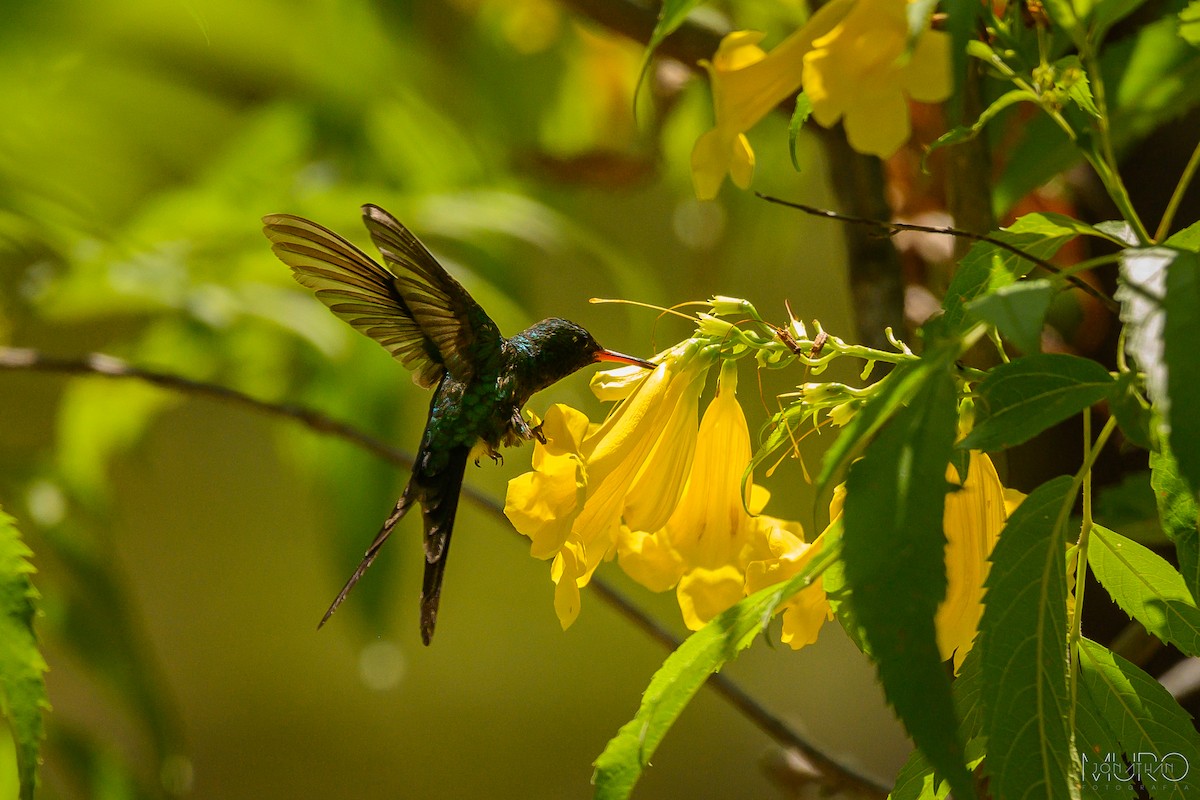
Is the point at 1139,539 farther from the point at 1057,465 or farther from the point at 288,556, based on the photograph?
the point at 288,556

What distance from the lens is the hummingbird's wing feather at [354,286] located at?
1.56 ft

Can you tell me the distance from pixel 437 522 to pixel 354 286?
131mm

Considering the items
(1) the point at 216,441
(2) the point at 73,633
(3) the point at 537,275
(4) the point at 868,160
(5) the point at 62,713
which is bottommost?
(5) the point at 62,713

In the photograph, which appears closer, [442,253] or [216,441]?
[442,253]

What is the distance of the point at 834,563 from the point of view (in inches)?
13.9

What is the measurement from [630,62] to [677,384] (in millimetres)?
998

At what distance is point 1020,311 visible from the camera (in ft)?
0.87

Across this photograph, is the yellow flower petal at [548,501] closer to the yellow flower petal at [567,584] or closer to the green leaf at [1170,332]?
the yellow flower petal at [567,584]

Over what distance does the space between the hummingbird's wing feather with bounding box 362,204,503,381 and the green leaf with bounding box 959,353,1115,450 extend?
26 cm

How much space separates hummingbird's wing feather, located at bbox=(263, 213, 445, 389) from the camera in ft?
1.56

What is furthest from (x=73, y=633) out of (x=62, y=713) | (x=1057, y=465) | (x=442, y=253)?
(x=62, y=713)

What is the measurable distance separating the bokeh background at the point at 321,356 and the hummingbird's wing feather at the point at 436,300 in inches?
4.2

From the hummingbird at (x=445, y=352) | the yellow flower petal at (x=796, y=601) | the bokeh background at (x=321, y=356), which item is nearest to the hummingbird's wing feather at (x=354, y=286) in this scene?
the hummingbird at (x=445, y=352)

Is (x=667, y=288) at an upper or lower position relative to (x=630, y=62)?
lower
